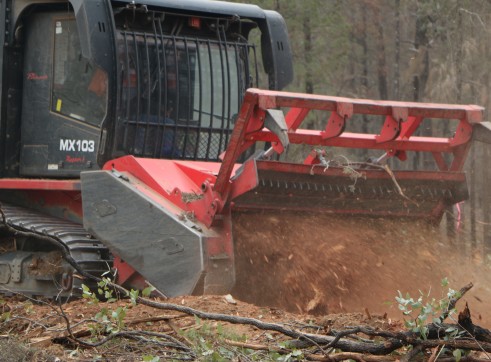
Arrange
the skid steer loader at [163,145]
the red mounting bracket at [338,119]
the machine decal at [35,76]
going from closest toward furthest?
the red mounting bracket at [338,119]
the skid steer loader at [163,145]
the machine decal at [35,76]

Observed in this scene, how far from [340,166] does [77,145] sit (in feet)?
7.62

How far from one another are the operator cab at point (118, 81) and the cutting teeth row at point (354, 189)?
1.48 metres

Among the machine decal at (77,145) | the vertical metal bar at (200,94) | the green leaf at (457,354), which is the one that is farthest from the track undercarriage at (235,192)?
the green leaf at (457,354)

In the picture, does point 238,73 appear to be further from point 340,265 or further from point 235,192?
point 340,265

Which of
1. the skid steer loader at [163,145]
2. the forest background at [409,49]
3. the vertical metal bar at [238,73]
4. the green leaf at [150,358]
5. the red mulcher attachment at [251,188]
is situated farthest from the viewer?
the forest background at [409,49]

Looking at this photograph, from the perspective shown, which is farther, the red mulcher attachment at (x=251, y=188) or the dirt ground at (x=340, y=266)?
the dirt ground at (x=340, y=266)

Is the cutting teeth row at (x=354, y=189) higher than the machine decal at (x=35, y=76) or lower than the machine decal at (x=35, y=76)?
lower

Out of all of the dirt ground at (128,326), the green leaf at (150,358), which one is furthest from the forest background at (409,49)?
the green leaf at (150,358)

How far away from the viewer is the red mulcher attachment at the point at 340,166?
7.26 metres

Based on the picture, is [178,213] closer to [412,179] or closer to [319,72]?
[412,179]

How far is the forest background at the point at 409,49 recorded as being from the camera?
2141cm

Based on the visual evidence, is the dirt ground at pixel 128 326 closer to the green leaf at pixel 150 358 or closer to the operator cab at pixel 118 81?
the green leaf at pixel 150 358

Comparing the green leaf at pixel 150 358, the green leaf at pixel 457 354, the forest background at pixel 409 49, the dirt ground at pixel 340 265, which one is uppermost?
the green leaf at pixel 457 354

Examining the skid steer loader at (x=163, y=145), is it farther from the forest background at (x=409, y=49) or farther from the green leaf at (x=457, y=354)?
the forest background at (x=409, y=49)
